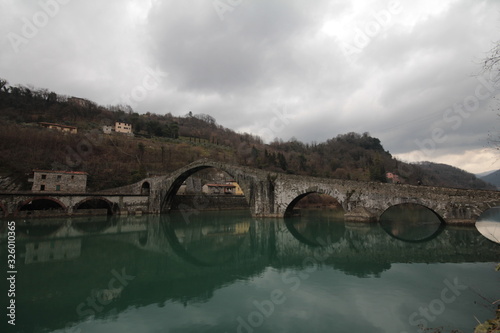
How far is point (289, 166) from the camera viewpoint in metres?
61.4

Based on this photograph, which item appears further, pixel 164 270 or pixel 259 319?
pixel 164 270

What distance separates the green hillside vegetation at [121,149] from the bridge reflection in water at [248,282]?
2755 cm

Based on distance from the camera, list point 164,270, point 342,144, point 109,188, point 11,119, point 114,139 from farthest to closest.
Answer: point 342,144 → point 114,139 → point 11,119 → point 109,188 → point 164,270

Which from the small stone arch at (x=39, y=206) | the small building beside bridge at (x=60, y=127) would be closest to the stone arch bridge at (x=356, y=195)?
the small stone arch at (x=39, y=206)

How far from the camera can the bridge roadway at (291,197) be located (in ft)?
57.4

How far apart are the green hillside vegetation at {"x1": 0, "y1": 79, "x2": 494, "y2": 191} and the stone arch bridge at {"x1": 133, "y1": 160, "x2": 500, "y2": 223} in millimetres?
20389

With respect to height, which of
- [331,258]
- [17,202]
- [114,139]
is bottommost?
[331,258]

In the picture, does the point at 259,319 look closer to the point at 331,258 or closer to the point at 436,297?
the point at 436,297

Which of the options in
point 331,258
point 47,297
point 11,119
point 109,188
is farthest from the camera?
point 11,119

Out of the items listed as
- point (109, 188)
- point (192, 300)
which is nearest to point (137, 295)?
point (192, 300)

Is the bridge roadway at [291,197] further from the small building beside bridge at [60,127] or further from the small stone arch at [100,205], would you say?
the small building beside bridge at [60,127]

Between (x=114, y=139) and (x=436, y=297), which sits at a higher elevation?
(x=114, y=139)

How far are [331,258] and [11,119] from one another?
61021mm

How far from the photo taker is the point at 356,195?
20609 mm
